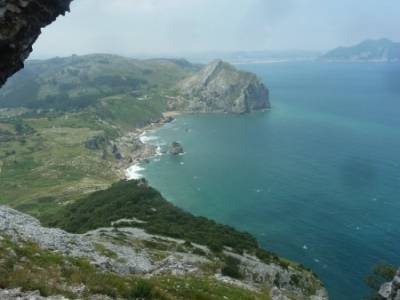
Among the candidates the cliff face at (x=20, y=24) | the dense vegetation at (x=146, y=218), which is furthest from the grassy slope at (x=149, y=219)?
the cliff face at (x=20, y=24)

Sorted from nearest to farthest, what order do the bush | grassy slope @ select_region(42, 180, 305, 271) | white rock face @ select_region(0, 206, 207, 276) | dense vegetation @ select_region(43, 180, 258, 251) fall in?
the bush < white rock face @ select_region(0, 206, 207, 276) < grassy slope @ select_region(42, 180, 305, 271) < dense vegetation @ select_region(43, 180, 258, 251)

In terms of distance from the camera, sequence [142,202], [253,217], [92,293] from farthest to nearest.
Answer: [253,217] → [142,202] → [92,293]

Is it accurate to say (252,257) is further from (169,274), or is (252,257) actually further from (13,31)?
(13,31)

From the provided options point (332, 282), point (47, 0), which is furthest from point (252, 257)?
point (47, 0)

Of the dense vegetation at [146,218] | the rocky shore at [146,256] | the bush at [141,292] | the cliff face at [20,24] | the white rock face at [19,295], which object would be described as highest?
the cliff face at [20,24]

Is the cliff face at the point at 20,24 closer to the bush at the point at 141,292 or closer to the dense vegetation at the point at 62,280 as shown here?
the dense vegetation at the point at 62,280

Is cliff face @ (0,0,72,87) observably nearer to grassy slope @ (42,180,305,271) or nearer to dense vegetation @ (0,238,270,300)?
dense vegetation @ (0,238,270,300)

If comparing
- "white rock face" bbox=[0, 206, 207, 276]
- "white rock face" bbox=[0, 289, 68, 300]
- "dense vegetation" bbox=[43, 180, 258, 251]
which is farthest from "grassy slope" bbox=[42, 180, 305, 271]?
"white rock face" bbox=[0, 289, 68, 300]

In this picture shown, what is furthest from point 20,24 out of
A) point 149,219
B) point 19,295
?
point 149,219
